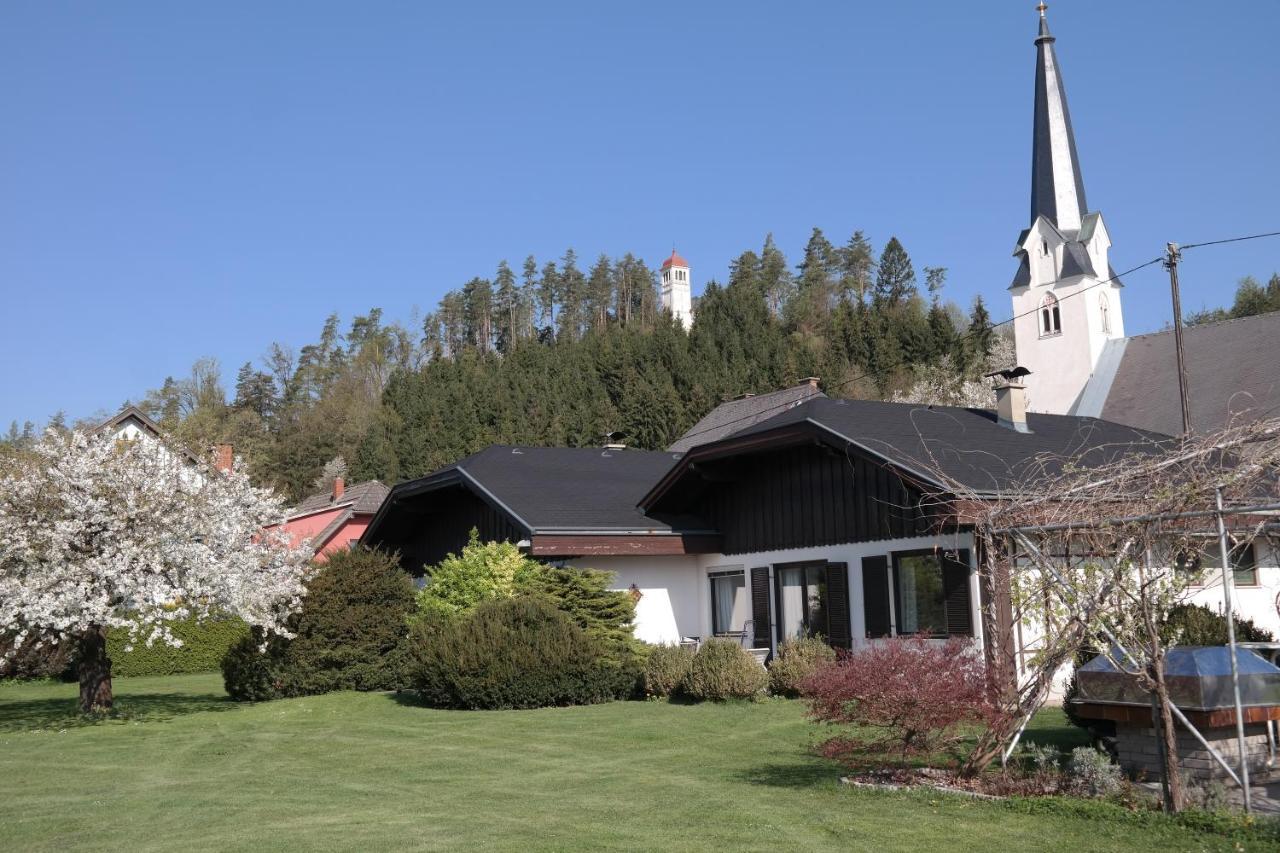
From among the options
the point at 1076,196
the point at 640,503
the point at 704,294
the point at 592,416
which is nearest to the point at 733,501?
the point at 640,503

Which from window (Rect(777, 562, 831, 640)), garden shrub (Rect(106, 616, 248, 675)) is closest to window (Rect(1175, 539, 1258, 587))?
window (Rect(777, 562, 831, 640))

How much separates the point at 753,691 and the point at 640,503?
6.27 metres

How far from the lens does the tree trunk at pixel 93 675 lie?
16953 mm

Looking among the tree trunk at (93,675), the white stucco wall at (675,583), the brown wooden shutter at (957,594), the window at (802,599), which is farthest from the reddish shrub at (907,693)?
the tree trunk at (93,675)

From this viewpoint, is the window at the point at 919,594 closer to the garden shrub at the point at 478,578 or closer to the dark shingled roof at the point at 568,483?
the dark shingled roof at the point at 568,483

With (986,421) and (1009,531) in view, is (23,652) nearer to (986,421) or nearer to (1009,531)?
(986,421)

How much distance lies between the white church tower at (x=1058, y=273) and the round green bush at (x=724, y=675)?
2802 centimetres

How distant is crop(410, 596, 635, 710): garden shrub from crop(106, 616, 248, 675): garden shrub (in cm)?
1181

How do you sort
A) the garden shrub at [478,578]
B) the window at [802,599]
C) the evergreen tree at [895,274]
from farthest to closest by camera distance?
the evergreen tree at [895,274] < the garden shrub at [478,578] < the window at [802,599]

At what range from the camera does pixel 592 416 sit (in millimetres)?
63250

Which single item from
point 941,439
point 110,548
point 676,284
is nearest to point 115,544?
point 110,548

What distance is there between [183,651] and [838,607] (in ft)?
58.9

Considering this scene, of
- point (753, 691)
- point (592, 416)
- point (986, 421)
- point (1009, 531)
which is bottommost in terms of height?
point (753, 691)

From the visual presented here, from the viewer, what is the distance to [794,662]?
17.2 meters
